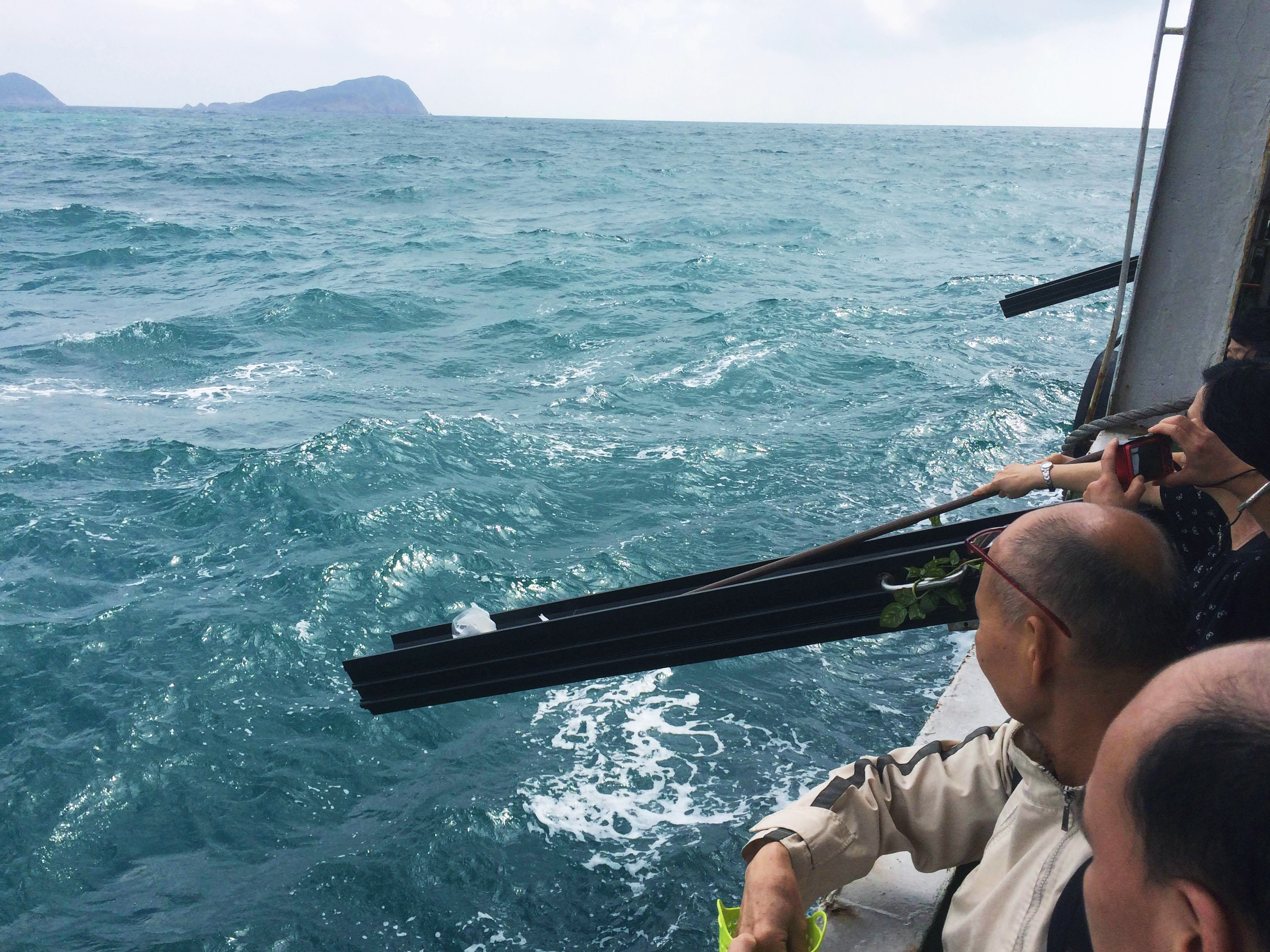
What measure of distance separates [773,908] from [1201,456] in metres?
1.64

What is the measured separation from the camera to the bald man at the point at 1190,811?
0.63 m

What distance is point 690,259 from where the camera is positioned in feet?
75.6

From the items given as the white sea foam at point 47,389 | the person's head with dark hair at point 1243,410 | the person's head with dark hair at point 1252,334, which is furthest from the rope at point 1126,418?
the white sea foam at point 47,389

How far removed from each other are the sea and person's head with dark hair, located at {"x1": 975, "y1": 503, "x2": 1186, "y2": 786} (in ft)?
9.48

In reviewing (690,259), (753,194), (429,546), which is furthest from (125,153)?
(429,546)

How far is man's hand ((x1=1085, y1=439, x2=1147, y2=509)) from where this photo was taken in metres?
2.52

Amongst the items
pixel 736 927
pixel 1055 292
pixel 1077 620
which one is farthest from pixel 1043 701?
pixel 1055 292

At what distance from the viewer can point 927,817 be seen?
6.48ft

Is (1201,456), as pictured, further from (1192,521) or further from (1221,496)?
(1192,521)

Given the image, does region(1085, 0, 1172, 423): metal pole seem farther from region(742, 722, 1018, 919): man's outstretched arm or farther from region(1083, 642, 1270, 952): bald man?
region(1083, 642, 1270, 952): bald man

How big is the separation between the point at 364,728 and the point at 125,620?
8.64 feet

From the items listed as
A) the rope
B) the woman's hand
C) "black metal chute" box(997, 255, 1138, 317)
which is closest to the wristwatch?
the woman's hand

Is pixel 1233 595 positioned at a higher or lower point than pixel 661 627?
higher

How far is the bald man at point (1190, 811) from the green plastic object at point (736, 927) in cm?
107
